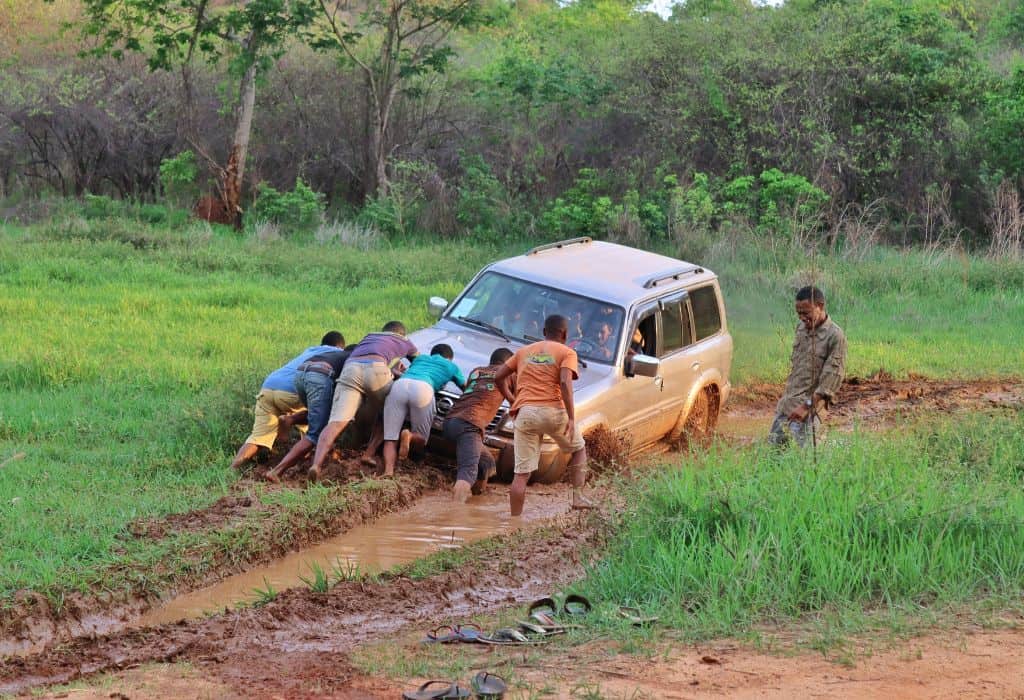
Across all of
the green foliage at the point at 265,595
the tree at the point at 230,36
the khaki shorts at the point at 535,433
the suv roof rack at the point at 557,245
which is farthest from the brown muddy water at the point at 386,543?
the tree at the point at 230,36

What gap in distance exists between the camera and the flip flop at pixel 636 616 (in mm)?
6676

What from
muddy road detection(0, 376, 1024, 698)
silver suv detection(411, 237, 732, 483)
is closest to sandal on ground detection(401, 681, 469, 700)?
muddy road detection(0, 376, 1024, 698)

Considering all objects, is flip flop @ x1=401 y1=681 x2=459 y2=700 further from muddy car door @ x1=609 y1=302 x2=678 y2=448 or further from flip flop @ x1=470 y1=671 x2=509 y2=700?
muddy car door @ x1=609 y1=302 x2=678 y2=448

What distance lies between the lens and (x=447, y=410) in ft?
35.0

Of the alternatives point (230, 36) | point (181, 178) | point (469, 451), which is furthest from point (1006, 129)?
point (469, 451)

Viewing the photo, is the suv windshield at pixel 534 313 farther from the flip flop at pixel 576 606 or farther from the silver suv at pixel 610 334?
the flip flop at pixel 576 606

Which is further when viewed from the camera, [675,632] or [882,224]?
[882,224]

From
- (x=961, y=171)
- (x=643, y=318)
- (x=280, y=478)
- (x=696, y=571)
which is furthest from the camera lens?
(x=961, y=171)

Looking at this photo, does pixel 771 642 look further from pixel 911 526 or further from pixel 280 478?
pixel 280 478

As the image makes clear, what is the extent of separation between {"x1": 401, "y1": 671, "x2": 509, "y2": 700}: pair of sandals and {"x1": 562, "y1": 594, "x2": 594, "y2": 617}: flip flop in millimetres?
1239

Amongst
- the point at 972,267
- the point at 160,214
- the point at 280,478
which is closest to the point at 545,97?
the point at 160,214

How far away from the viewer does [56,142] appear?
2755 cm

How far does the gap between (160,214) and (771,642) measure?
21.0 m

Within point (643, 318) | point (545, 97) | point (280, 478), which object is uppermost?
point (545, 97)
